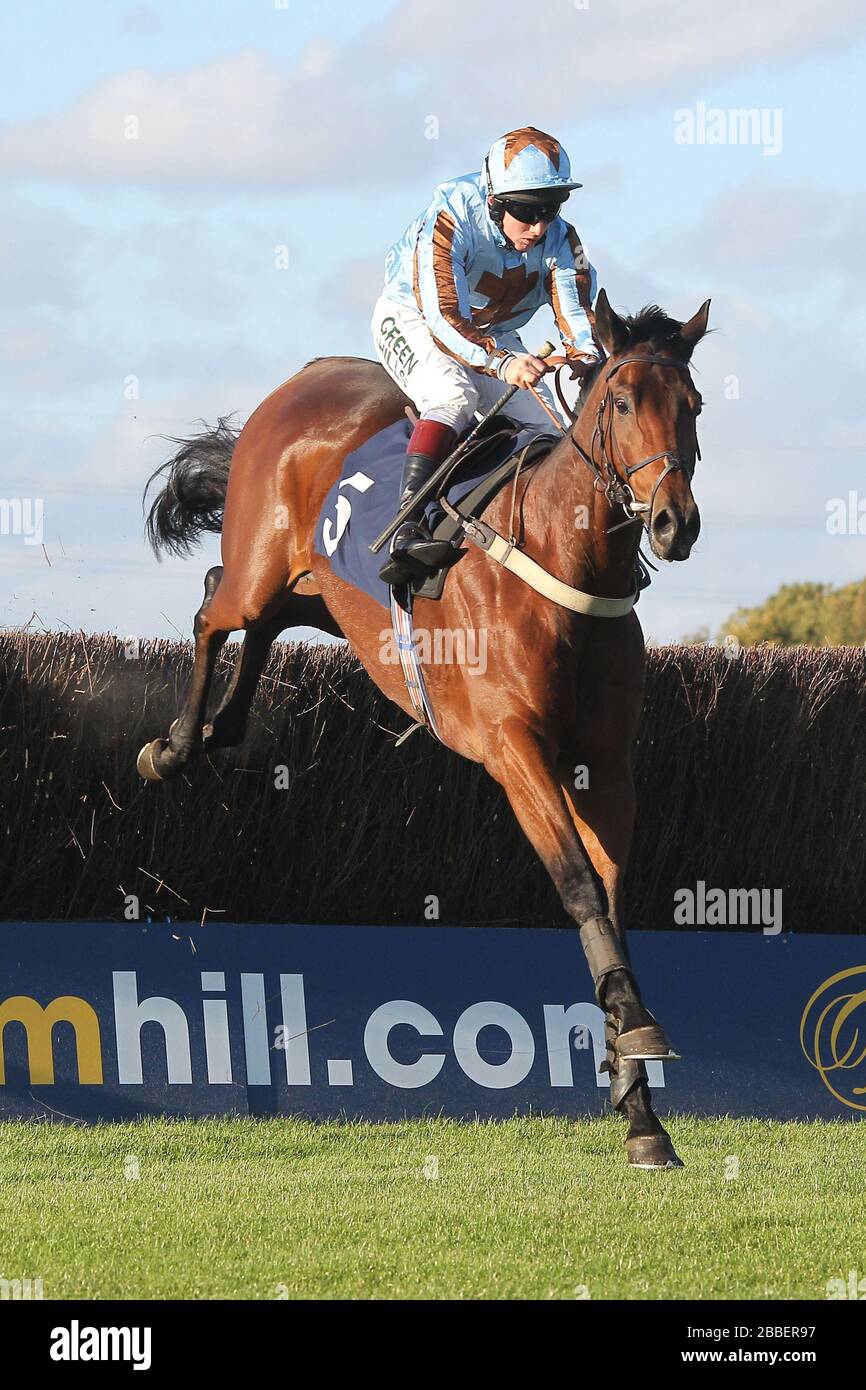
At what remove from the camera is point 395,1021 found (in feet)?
23.1

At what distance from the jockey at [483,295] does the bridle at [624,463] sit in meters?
0.39

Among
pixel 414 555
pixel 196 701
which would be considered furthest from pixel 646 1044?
pixel 196 701

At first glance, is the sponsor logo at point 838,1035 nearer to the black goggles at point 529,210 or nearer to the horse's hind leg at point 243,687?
the horse's hind leg at point 243,687

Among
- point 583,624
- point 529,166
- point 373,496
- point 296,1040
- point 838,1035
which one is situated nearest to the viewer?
point 583,624

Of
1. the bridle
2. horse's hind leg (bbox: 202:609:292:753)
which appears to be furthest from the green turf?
the bridle

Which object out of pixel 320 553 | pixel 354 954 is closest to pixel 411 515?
pixel 320 553

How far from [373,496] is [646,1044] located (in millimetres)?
2385

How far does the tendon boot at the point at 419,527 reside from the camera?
18.2 feet

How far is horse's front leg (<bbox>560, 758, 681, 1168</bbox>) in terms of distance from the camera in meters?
4.64

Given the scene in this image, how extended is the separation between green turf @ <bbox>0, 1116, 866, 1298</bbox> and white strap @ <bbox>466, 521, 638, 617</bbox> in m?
1.73

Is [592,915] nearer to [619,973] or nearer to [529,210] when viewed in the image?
[619,973]

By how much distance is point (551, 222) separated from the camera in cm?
582

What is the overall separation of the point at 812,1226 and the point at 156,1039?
3.00 metres

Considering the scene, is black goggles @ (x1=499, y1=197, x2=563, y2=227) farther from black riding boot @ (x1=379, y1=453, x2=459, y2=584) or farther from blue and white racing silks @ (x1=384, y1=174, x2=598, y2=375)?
black riding boot @ (x1=379, y1=453, x2=459, y2=584)
